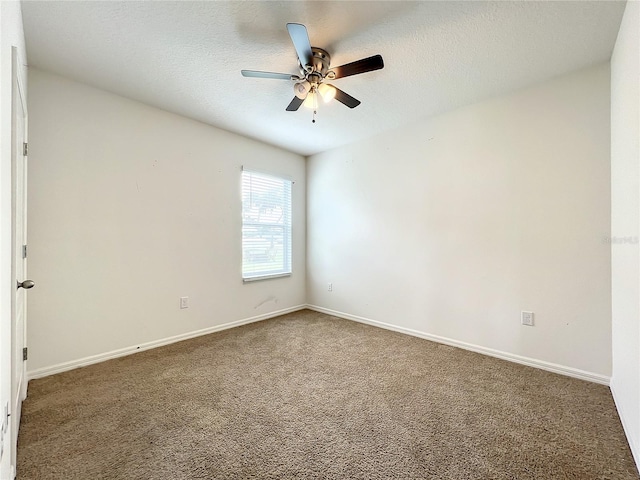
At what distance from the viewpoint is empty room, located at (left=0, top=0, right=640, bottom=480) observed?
150 centimetres

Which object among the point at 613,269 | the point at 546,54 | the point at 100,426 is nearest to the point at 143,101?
the point at 100,426

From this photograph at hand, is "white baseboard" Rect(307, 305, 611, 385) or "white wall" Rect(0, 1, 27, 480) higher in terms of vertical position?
"white wall" Rect(0, 1, 27, 480)

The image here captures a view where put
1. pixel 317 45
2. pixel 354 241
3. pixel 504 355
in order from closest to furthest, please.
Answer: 1. pixel 317 45
2. pixel 504 355
3. pixel 354 241

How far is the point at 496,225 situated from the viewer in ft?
8.68

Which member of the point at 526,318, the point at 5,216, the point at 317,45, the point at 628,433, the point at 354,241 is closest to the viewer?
the point at 5,216

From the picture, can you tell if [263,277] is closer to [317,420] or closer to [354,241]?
[354,241]

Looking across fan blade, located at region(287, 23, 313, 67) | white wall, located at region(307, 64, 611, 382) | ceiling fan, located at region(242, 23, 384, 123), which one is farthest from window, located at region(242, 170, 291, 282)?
fan blade, located at region(287, 23, 313, 67)

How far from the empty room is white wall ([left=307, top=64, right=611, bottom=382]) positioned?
0.02m

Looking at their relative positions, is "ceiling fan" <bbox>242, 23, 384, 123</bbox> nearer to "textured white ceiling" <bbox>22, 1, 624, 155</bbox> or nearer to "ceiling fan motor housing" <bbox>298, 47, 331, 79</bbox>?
"ceiling fan motor housing" <bbox>298, 47, 331, 79</bbox>

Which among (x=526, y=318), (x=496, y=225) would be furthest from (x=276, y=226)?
(x=526, y=318)

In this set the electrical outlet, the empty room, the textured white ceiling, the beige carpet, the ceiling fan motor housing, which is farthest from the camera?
the electrical outlet

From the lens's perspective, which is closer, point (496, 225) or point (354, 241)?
point (496, 225)

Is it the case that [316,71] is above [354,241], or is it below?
above

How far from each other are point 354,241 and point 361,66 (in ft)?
7.69
